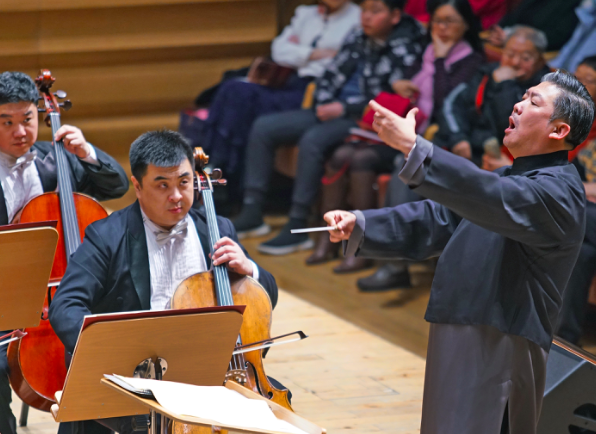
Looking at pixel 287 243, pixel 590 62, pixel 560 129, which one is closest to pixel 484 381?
pixel 560 129

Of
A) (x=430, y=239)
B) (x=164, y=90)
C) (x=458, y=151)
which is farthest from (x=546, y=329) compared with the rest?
(x=164, y=90)

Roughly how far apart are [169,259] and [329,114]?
245cm

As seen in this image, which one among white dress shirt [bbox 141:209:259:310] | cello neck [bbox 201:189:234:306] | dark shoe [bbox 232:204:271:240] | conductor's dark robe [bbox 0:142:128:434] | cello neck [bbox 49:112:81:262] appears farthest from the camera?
dark shoe [bbox 232:204:271:240]

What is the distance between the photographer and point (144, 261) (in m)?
2.21

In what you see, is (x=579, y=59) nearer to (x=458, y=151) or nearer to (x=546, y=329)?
(x=458, y=151)

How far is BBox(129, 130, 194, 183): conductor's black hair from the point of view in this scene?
7.01 feet

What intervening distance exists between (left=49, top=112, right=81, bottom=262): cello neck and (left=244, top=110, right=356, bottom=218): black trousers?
2117 millimetres

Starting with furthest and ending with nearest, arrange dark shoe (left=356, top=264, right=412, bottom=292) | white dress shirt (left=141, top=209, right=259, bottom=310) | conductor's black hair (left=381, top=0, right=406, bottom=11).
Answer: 1. conductor's black hair (left=381, top=0, right=406, bottom=11)
2. dark shoe (left=356, top=264, right=412, bottom=292)
3. white dress shirt (left=141, top=209, right=259, bottom=310)

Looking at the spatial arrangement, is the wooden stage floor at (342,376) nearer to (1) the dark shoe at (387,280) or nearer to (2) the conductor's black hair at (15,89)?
(1) the dark shoe at (387,280)

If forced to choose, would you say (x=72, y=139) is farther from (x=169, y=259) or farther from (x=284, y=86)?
(x=284, y=86)

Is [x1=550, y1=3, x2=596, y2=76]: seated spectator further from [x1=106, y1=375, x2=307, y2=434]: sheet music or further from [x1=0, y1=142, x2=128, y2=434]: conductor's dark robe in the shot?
[x1=106, y1=375, x2=307, y2=434]: sheet music

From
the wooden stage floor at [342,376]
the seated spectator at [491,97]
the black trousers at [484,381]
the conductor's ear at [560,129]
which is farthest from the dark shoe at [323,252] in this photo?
the conductor's ear at [560,129]

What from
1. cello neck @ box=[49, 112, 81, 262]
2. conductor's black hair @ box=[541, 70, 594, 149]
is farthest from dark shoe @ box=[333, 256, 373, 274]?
conductor's black hair @ box=[541, 70, 594, 149]

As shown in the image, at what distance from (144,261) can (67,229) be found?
319 mm
